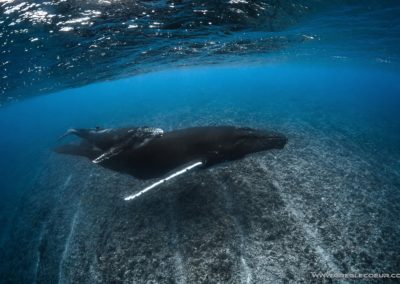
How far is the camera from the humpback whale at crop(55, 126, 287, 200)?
26.1 ft

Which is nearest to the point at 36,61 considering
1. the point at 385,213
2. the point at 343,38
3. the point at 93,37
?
the point at 93,37

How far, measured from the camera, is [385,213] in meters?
7.80

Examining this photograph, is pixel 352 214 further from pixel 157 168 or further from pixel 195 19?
pixel 195 19

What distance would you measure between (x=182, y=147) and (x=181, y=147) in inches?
1.4

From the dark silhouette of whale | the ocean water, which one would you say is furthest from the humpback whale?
the ocean water

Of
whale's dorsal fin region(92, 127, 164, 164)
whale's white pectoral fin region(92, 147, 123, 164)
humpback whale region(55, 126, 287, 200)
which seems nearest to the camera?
humpback whale region(55, 126, 287, 200)

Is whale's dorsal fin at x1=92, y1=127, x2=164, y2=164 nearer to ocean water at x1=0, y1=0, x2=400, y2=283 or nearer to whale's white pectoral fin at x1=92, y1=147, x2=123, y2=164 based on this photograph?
whale's white pectoral fin at x1=92, y1=147, x2=123, y2=164

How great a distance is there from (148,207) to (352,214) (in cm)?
664

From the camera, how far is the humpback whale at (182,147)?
7.94m

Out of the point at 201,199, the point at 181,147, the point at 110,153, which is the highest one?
the point at 181,147

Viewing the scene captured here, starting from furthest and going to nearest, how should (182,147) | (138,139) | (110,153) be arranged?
(110,153) → (138,139) → (182,147)

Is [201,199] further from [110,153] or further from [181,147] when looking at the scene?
[110,153]

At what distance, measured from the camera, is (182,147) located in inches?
325

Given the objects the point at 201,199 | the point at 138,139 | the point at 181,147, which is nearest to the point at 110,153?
the point at 138,139
